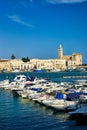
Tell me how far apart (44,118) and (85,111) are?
3460mm

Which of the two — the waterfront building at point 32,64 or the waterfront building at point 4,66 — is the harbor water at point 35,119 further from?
the waterfront building at point 4,66

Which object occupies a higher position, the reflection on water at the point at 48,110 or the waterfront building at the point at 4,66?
the waterfront building at the point at 4,66

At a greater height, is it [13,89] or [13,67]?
[13,67]

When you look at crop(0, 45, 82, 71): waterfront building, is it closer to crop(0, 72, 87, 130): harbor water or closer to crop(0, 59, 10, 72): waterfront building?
crop(0, 59, 10, 72): waterfront building

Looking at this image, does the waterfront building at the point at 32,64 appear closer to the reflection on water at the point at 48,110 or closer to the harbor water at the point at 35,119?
the reflection on water at the point at 48,110

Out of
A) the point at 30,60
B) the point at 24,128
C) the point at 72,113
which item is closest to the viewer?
the point at 24,128

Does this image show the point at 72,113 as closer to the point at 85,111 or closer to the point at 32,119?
the point at 85,111

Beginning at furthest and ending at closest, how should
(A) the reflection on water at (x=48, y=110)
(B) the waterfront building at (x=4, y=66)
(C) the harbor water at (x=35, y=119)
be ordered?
(B) the waterfront building at (x=4, y=66) < (A) the reflection on water at (x=48, y=110) < (C) the harbor water at (x=35, y=119)

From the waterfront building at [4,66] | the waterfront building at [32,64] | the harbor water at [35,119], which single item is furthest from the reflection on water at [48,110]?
the waterfront building at [4,66]

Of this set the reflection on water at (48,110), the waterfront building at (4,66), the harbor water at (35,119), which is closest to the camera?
the harbor water at (35,119)

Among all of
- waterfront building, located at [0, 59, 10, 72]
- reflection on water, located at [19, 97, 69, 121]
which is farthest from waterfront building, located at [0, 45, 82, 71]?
reflection on water, located at [19, 97, 69, 121]

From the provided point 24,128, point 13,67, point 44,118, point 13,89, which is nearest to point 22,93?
point 13,89

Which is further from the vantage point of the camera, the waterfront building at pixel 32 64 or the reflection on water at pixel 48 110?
the waterfront building at pixel 32 64

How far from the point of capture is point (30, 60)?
198 m
